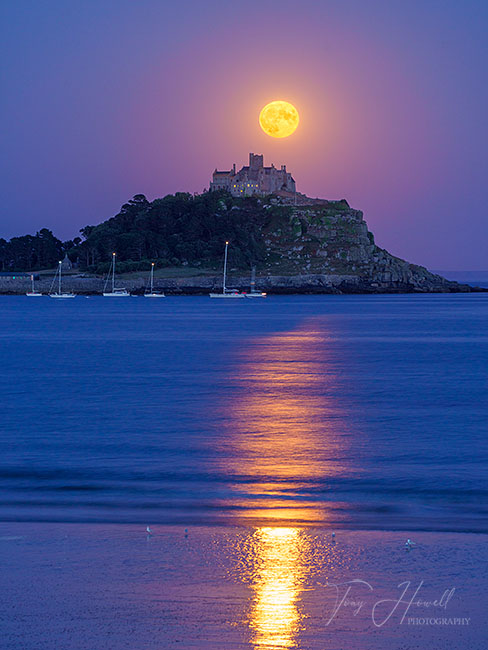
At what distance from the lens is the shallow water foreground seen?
734 centimetres

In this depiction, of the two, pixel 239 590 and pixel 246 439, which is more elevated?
pixel 239 590

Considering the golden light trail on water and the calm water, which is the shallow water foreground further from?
the calm water

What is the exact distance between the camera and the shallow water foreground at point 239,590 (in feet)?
24.1

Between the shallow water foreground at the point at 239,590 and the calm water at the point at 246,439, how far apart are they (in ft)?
5.68

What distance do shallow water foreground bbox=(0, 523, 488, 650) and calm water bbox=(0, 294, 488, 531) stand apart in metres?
1.73

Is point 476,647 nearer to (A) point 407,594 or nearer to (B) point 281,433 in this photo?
(A) point 407,594

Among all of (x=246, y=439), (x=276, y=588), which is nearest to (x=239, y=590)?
(x=276, y=588)

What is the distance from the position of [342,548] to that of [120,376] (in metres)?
30.7

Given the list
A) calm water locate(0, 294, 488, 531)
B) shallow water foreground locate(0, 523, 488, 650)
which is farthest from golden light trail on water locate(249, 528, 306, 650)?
calm water locate(0, 294, 488, 531)

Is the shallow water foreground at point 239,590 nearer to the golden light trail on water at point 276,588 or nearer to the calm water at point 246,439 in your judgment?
the golden light trail on water at point 276,588

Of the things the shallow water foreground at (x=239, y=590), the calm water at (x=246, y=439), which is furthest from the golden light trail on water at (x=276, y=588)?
the calm water at (x=246, y=439)

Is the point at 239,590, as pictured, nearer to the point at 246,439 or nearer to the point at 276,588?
the point at 276,588

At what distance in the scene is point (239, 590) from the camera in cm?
842

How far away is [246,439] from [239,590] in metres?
13.1
